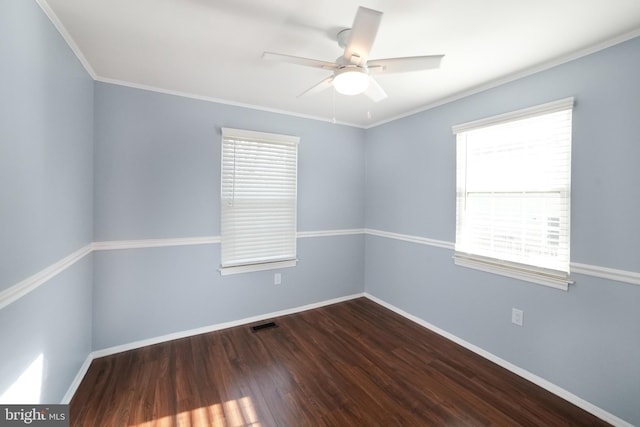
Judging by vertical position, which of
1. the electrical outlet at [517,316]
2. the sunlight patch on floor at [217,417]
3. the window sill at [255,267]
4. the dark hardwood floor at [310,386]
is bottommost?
the sunlight patch on floor at [217,417]

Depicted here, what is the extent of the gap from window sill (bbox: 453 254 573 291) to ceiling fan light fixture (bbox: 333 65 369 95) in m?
1.96

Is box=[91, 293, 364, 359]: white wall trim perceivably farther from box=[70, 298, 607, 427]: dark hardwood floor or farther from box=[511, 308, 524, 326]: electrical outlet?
box=[511, 308, 524, 326]: electrical outlet

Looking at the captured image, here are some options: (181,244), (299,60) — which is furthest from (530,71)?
(181,244)

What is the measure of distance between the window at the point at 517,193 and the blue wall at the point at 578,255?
0.08 m

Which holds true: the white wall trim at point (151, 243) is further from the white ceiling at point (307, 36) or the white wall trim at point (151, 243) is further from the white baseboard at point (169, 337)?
the white ceiling at point (307, 36)

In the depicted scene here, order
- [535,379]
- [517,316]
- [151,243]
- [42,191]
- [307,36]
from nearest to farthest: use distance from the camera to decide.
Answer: [42,191] → [307,36] → [535,379] → [517,316] → [151,243]

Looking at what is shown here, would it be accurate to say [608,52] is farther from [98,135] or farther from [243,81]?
[98,135]

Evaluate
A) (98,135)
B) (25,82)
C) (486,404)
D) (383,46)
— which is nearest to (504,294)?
(486,404)

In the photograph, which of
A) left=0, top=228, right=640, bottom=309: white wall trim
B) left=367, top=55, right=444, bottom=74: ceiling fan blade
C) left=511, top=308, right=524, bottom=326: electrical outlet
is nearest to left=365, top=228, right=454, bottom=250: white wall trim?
left=0, top=228, right=640, bottom=309: white wall trim

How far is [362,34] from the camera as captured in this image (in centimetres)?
135

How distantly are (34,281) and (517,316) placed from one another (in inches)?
130

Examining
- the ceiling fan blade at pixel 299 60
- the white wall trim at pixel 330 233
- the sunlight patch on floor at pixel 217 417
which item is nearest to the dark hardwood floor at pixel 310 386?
the sunlight patch on floor at pixel 217 417

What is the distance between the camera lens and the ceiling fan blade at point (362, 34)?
4.05 feet

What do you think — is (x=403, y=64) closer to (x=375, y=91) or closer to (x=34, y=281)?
(x=375, y=91)
